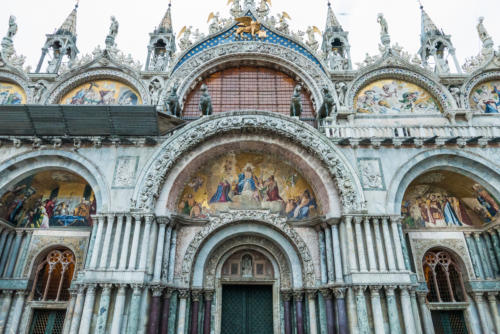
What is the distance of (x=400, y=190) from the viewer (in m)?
11.0

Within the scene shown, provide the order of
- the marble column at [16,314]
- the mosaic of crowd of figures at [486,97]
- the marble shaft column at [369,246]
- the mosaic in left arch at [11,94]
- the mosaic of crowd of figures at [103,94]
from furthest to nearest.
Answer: the mosaic of crowd of figures at [103,94], the mosaic in left arch at [11,94], the mosaic of crowd of figures at [486,97], the marble column at [16,314], the marble shaft column at [369,246]

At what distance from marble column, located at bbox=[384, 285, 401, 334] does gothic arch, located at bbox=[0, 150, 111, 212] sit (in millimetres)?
10327

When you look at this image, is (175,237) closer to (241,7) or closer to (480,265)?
(480,265)

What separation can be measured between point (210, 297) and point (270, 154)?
5.88 m

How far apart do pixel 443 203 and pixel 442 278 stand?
2.96 m

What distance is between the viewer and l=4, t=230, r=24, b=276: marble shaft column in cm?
1145

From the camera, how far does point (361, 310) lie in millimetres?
9227

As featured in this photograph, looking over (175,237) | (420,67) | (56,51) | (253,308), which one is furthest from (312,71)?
(56,51)

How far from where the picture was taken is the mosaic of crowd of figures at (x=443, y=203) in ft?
39.0

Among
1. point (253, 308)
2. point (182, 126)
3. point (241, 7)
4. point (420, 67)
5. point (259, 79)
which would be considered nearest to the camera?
point (253, 308)

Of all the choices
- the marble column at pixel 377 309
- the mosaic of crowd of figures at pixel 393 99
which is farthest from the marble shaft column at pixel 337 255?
the mosaic of crowd of figures at pixel 393 99

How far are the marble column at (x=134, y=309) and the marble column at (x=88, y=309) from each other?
1.17 meters

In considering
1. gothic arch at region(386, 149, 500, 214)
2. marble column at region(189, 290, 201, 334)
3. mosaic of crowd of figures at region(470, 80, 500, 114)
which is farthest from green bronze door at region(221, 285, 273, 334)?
mosaic of crowd of figures at region(470, 80, 500, 114)

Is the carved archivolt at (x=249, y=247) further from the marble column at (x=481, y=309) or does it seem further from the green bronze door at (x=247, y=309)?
the marble column at (x=481, y=309)
